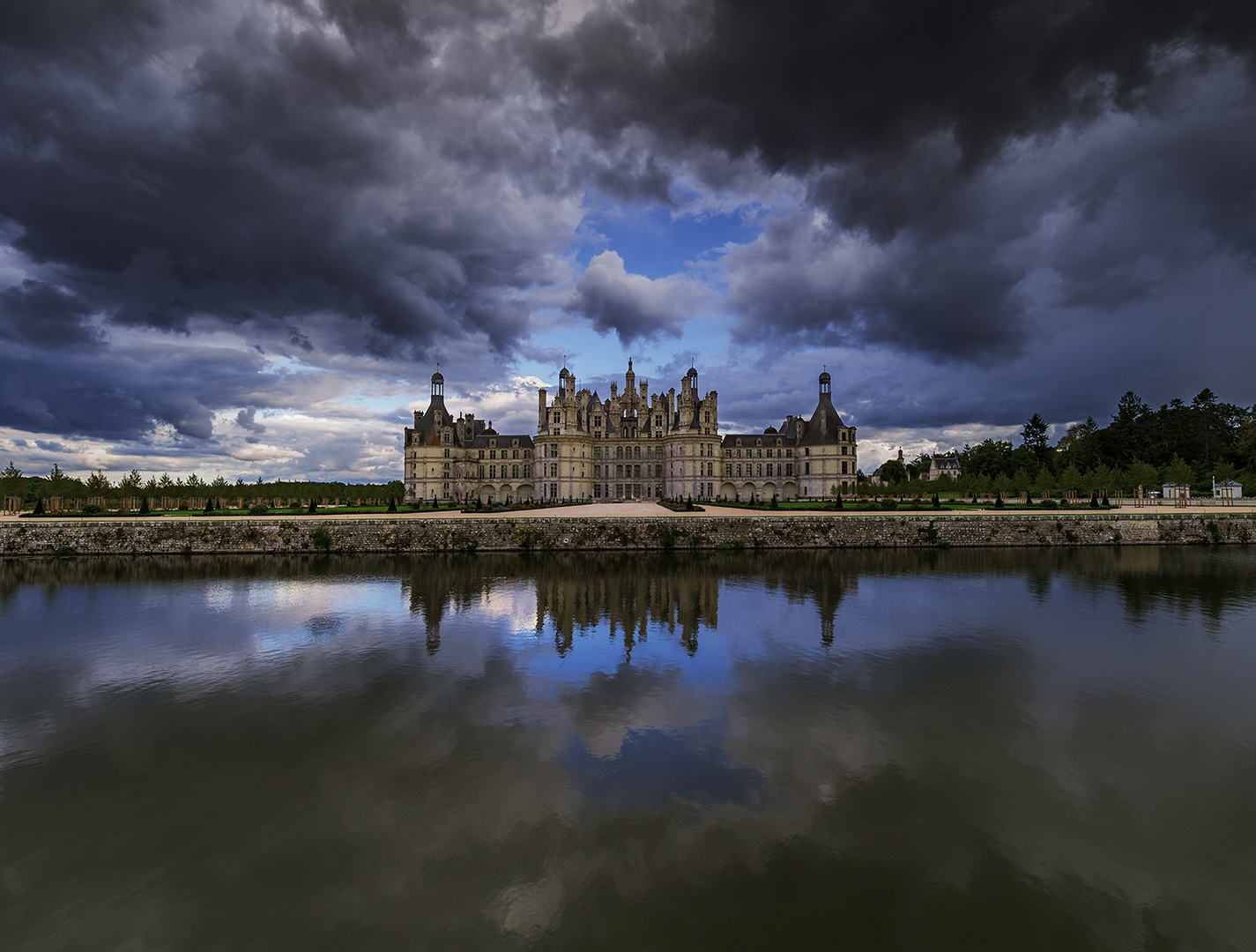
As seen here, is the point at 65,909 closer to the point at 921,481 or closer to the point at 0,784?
the point at 0,784

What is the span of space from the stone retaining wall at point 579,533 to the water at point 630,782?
16238mm

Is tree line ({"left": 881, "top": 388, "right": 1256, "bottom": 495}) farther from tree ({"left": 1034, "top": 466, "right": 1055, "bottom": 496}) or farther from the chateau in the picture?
the chateau

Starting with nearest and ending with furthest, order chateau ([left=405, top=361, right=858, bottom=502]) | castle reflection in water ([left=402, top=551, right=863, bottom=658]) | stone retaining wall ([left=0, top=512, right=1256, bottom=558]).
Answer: castle reflection in water ([left=402, top=551, right=863, bottom=658]) → stone retaining wall ([left=0, top=512, right=1256, bottom=558]) → chateau ([left=405, top=361, right=858, bottom=502])

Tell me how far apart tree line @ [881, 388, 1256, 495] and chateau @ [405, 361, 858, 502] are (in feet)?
43.5

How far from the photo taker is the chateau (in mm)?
67875

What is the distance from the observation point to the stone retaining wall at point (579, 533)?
34312 millimetres

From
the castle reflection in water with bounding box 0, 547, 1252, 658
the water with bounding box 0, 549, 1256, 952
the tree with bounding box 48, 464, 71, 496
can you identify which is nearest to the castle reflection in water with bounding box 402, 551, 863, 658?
the castle reflection in water with bounding box 0, 547, 1252, 658

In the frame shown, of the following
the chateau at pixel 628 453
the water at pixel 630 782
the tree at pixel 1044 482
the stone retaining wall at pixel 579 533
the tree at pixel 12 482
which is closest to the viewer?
the water at pixel 630 782

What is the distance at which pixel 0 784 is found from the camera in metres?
8.84

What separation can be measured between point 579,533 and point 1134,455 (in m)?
81.4

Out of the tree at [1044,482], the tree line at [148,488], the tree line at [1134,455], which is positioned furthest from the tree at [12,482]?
the tree at [1044,482]

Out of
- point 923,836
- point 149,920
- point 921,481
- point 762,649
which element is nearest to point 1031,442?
point 921,481

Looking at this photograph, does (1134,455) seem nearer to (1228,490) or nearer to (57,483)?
(1228,490)

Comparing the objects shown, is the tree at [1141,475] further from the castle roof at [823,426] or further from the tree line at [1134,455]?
the castle roof at [823,426]
